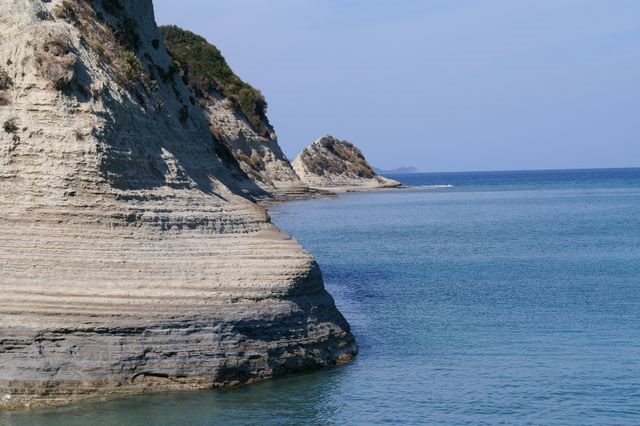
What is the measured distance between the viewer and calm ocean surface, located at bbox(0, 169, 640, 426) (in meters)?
18.7

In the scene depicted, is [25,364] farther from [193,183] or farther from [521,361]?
[521,361]

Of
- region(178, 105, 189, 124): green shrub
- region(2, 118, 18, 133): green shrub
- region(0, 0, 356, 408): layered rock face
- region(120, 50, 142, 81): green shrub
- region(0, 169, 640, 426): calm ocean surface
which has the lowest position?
region(0, 169, 640, 426): calm ocean surface

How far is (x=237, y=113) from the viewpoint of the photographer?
9000 centimetres

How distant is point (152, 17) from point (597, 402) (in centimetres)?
1647

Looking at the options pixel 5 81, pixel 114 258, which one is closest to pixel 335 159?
pixel 5 81

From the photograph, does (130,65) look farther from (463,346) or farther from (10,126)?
(463,346)

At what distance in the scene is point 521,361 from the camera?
22.7 meters

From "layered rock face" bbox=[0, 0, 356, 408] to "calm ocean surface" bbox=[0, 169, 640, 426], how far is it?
62 cm

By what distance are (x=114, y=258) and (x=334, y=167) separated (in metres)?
120

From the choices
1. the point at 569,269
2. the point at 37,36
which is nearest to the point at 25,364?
the point at 37,36

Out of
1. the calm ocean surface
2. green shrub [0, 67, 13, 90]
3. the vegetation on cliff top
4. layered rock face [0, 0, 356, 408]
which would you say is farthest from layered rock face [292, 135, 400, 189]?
green shrub [0, 67, 13, 90]

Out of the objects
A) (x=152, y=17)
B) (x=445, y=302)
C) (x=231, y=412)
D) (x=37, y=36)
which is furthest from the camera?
(x=445, y=302)

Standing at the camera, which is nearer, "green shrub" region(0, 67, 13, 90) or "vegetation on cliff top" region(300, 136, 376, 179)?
"green shrub" region(0, 67, 13, 90)

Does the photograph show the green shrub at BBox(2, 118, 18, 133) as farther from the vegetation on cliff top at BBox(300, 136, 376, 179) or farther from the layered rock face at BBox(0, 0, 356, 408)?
the vegetation on cliff top at BBox(300, 136, 376, 179)
